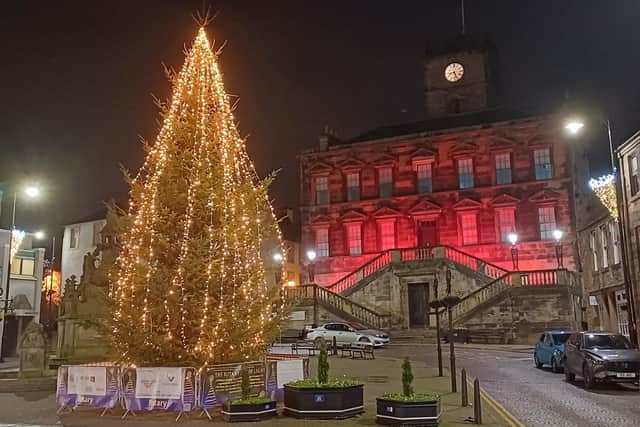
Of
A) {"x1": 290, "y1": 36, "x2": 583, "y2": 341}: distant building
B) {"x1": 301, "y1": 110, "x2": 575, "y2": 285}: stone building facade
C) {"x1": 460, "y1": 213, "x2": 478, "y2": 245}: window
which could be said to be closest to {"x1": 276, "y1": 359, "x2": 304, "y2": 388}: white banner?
{"x1": 290, "y1": 36, "x2": 583, "y2": 341}: distant building

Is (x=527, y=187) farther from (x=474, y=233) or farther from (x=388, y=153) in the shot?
(x=388, y=153)

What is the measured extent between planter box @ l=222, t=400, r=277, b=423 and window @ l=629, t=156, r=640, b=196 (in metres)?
23.4

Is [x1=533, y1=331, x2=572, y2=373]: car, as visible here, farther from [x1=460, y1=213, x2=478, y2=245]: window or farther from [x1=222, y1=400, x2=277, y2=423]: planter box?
[x1=460, y1=213, x2=478, y2=245]: window

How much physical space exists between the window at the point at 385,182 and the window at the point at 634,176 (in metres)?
20.7

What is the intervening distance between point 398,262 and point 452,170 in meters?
9.39

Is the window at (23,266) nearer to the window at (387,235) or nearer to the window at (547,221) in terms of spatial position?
A: the window at (387,235)

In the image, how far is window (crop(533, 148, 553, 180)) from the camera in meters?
44.3

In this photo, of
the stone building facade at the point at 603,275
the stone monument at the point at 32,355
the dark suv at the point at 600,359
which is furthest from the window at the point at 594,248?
the stone monument at the point at 32,355

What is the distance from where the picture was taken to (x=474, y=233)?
45031 mm

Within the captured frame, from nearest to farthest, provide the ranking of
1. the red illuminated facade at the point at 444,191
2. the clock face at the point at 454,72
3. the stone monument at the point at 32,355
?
the stone monument at the point at 32,355 < the red illuminated facade at the point at 444,191 < the clock face at the point at 454,72

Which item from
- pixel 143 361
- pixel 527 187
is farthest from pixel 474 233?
pixel 143 361

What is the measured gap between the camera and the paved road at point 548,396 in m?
12.7

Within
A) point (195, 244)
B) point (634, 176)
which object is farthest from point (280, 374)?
point (634, 176)

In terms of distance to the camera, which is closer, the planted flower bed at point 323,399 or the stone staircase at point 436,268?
the planted flower bed at point 323,399
